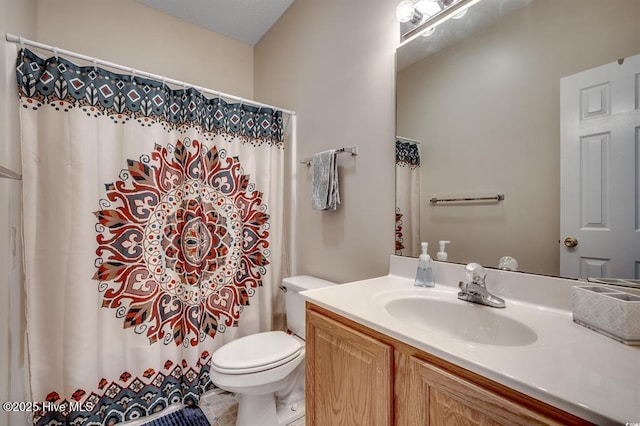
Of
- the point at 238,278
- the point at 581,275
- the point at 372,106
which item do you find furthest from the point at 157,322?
the point at 581,275

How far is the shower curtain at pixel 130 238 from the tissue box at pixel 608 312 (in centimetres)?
161

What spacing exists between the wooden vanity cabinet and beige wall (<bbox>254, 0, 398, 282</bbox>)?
1.85ft

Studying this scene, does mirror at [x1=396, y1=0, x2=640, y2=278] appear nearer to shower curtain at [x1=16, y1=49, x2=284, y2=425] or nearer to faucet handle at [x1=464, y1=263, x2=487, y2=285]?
faucet handle at [x1=464, y1=263, x2=487, y2=285]

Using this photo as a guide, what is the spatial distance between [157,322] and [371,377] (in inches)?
50.2

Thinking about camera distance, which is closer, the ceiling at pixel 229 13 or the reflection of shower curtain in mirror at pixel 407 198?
the reflection of shower curtain in mirror at pixel 407 198

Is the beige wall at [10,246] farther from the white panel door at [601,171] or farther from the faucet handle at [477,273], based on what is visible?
the white panel door at [601,171]

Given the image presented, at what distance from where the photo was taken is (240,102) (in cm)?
185

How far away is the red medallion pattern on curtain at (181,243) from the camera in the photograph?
1.45m

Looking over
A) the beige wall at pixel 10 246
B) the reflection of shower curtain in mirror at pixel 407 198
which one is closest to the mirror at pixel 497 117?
the reflection of shower curtain in mirror at pixel 407 198

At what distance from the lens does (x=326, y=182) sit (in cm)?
160

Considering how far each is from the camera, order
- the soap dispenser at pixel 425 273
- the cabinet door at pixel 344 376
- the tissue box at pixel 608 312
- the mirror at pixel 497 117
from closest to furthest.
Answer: the tissue box at pixel 608 312
the cabinet door at pixel 344 376
the mirror at pixel 497 117
the soap dispenser at pixel 425 273

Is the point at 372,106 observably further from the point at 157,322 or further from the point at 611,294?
the point at 157,322

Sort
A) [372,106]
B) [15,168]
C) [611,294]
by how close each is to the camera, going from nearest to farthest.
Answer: [611,294] → [15,168] → [372,106]

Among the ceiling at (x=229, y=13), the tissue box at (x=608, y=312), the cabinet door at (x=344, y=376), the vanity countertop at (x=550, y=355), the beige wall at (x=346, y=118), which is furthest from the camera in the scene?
the ceiling at (x=229, y=13)
